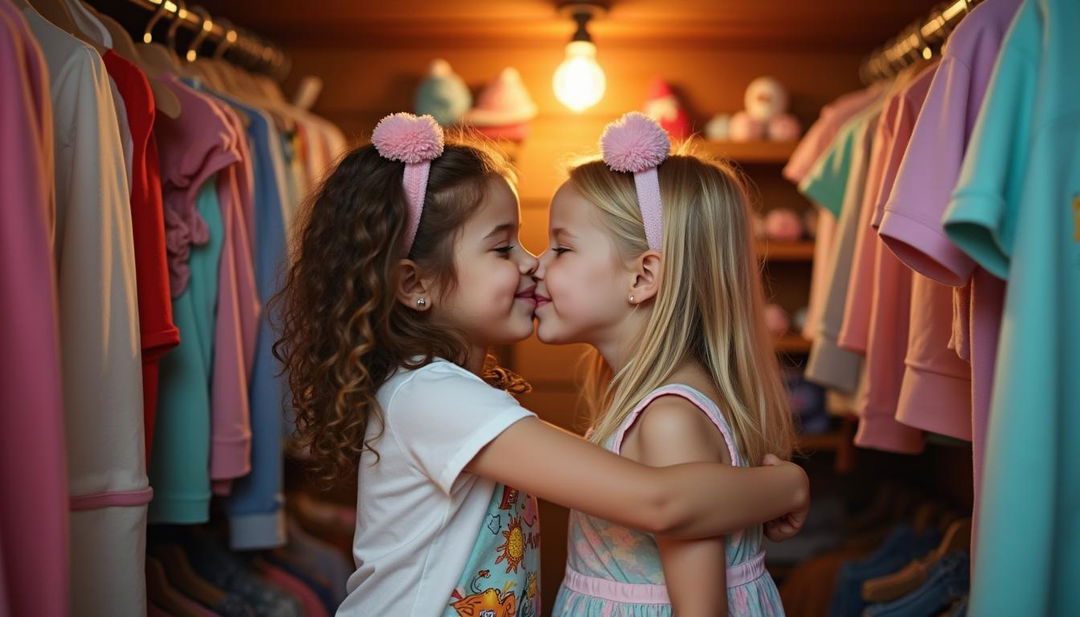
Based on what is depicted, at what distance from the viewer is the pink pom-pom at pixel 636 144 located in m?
1.50

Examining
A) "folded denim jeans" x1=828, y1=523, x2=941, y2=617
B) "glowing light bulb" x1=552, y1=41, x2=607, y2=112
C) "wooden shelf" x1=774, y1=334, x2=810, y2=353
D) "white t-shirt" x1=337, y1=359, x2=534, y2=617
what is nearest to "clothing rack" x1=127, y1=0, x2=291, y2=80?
"glowing light bulb" x1=552, y1=41, x2=607, y2=112


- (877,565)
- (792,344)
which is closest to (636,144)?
(877,565)

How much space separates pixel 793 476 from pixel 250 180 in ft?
4.24

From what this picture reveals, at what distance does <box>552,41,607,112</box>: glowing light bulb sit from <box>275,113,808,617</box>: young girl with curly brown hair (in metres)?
1.27

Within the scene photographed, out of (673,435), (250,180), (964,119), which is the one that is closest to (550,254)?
(673,435)

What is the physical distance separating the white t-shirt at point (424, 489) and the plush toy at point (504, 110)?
73.7 inches

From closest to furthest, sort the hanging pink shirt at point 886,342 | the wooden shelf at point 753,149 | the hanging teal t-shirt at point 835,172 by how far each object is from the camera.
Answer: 1. the hanging pink shirt at point 886,342
2. the hanging teal t-shirt at point 835,172
3. the wooden shelf at point 753,149

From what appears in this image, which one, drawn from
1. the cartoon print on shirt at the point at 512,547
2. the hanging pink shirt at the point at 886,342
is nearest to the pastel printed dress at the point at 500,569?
the cartoon print on shirt at the point at 512,547

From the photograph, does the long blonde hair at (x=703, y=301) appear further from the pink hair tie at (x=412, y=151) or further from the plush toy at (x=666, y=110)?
the plush toy at (x=666, y=110)

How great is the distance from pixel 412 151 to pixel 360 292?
23 centimetres

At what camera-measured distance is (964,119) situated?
1.23 m

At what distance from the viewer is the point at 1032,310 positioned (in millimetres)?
1113

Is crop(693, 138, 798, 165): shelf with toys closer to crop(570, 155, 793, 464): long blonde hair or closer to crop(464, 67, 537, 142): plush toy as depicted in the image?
crop(464, 67, 537, 142): plush toy

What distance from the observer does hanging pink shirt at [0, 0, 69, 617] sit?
3.62 feet
